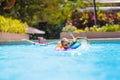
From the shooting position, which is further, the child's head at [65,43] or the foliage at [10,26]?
the foliage at [10,26]

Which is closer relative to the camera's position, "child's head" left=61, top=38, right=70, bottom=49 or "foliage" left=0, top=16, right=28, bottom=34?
"child's head" left=61, top=38, right=70, bottom=49

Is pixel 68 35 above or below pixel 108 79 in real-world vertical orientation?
below

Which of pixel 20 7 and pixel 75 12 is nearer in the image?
pixel 75 12

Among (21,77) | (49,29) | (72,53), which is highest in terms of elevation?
(21,77)

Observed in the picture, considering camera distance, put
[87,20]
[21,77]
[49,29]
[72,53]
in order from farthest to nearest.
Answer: [49,29]
[87,20]
[72,53]
[21,77]

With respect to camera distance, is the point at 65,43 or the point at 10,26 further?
the point at 10,26

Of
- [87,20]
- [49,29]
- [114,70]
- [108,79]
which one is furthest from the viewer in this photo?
[49,29]

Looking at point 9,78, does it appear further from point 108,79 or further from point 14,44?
point 14,44

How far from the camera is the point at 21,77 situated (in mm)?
6406

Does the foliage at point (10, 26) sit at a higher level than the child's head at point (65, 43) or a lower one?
lower

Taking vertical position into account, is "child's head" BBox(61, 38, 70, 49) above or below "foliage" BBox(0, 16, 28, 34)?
above

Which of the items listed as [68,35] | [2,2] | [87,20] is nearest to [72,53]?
[68,35]

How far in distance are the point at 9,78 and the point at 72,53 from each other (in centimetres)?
524

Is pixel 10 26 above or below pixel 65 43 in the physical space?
below
